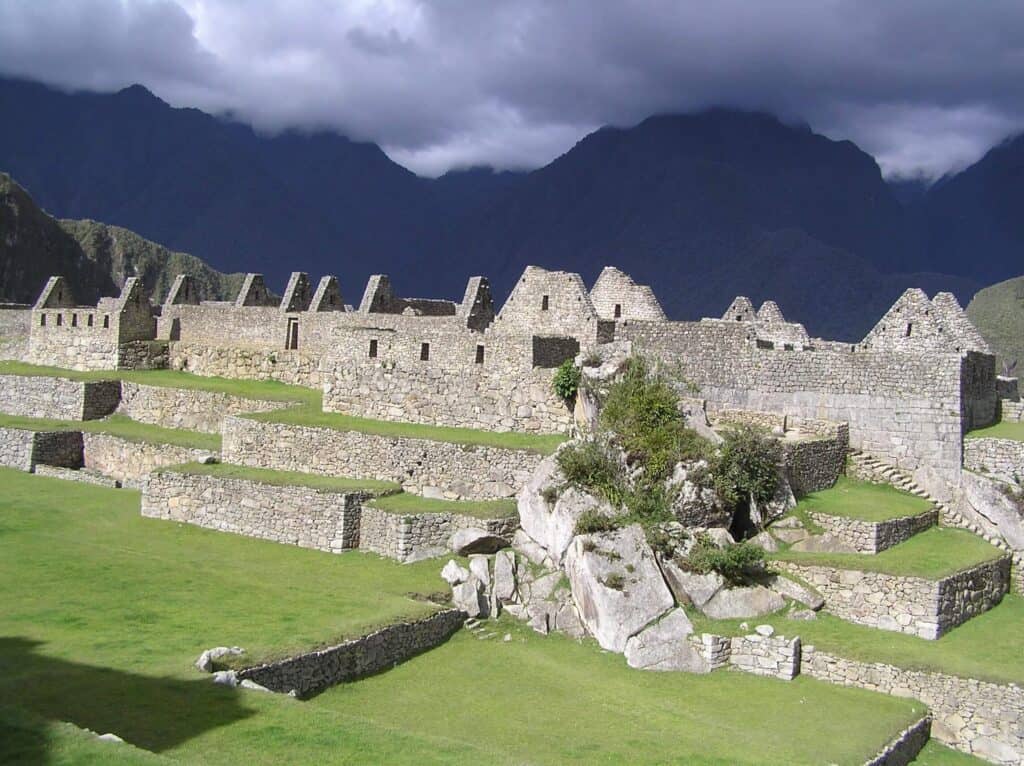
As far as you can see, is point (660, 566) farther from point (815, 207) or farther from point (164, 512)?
point (815, 207)

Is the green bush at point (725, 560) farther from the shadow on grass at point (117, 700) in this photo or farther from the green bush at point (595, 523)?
the shadow on grass at point (117, 700)

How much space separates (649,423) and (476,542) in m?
4.52

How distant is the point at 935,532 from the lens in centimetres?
2334

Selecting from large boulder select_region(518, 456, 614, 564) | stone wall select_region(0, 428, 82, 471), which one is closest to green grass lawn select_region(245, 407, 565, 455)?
large boulder select_region(518, 456, 614, 564)

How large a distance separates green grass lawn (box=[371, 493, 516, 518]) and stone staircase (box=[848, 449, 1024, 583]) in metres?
8.75

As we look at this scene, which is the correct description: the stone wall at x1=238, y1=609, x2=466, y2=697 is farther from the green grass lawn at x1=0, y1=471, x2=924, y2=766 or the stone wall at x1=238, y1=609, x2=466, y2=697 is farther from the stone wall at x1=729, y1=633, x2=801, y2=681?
the stone wall at x1=729, y1=633, x2=801, y2=681

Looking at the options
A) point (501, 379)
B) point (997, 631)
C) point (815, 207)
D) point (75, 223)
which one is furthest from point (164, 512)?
point (75, 223)

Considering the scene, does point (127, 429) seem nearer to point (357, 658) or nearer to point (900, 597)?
point (357, 658)

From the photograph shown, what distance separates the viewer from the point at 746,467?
2200cm

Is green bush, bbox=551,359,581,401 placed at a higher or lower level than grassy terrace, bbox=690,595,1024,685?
higher

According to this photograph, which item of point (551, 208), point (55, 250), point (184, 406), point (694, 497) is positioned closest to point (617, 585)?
point (694, 497)

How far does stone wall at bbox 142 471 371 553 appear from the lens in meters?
23.3

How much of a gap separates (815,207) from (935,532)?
53302 mm

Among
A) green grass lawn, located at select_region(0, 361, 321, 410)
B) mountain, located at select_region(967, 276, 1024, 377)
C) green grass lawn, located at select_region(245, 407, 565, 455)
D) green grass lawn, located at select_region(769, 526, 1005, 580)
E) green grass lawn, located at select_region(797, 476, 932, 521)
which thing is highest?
mountain, located at select_region(967, 276, 1024, 377)
